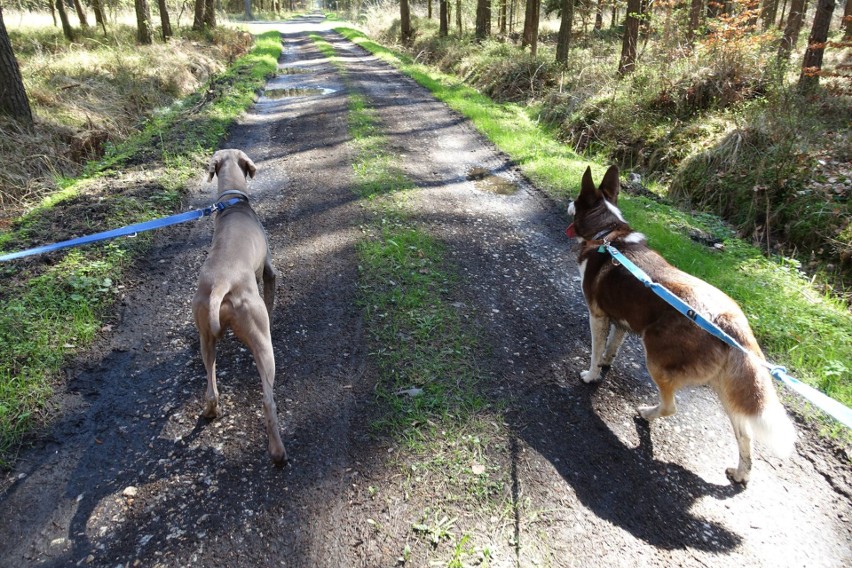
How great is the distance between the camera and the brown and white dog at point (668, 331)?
8.90ft

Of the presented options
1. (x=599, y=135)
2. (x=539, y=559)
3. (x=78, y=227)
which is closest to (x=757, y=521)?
(x=539, y=559)

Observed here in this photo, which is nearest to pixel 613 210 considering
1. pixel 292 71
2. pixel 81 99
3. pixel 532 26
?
pixel 81 99

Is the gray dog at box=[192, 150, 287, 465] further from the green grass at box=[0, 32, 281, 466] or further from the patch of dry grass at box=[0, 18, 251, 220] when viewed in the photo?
the patch of dry grass at box=[0, 18, 251, 220]

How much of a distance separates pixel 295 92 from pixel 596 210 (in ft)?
45.3

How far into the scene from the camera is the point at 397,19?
3488cm

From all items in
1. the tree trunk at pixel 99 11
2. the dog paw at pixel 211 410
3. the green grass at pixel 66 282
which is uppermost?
the tree trunk at pixel 99 11

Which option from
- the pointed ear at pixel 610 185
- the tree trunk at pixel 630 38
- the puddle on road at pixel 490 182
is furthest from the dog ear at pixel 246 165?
the tree trunk at pixel 630 38

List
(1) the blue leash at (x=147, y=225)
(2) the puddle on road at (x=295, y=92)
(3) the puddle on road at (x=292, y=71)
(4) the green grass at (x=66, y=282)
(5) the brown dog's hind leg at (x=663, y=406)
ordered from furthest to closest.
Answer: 1. (3) the puddle on road at (x=292, y=71)
2. (2) the puddle on road at (x=295, y=92)
3. (1) the blue leash at (x=147, y=225)
4. (4) the green grass at (x=66, y=282)
5. (5) the brown dog's hind leg at (x=663, y=406)

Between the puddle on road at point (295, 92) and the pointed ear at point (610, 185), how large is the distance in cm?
1287

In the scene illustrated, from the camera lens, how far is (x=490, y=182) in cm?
818

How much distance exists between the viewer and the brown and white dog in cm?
→ 271

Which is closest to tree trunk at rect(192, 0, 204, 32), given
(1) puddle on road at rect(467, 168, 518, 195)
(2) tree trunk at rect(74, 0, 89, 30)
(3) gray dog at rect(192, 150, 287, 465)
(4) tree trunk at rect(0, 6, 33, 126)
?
(2) tree trunk at rect(74, 0, 89, 30)

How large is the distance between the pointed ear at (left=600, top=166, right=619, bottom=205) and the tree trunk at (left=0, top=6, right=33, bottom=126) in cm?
932

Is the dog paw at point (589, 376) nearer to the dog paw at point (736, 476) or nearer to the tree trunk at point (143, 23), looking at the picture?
the dog paw at point (736, 476)
